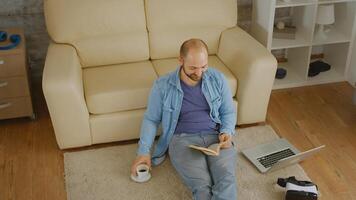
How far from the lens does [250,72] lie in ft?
8.34

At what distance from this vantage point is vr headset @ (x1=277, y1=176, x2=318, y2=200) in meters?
2.12

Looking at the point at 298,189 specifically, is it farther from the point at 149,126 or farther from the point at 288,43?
the point at 288,43

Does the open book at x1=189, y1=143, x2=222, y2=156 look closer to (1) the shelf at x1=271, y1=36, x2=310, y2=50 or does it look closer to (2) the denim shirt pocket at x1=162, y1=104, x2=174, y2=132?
(2) the denim shirt pocket at x1=162, y1=104, x2=174, y2=132

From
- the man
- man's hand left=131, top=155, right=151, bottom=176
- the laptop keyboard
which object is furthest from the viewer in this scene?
the laptop keyboard

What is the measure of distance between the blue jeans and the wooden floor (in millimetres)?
536

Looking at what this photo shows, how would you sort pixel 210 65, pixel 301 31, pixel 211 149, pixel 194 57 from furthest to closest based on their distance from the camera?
pixel 301 31
pixel 210 65
pixel 211 149
pixel 194 57

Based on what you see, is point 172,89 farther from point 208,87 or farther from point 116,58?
point 116,58

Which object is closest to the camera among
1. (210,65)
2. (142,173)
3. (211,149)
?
(211,149)

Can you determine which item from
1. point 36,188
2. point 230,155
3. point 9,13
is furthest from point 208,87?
point 9,13

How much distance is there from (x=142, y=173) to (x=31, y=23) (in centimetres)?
150

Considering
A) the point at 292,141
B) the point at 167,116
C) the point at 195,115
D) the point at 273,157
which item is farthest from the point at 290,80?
the point at 167,116

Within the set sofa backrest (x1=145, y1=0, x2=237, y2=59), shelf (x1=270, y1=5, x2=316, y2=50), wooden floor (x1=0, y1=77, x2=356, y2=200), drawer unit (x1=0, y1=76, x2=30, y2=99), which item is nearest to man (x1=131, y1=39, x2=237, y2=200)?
wooden floor (x1=0, y1=77, x2=356, y2=200)

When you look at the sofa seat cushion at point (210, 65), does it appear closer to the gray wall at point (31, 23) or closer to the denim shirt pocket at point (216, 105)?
the denim shirt pocket at point (216, 105)

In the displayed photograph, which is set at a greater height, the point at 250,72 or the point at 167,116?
the point at 250,72
